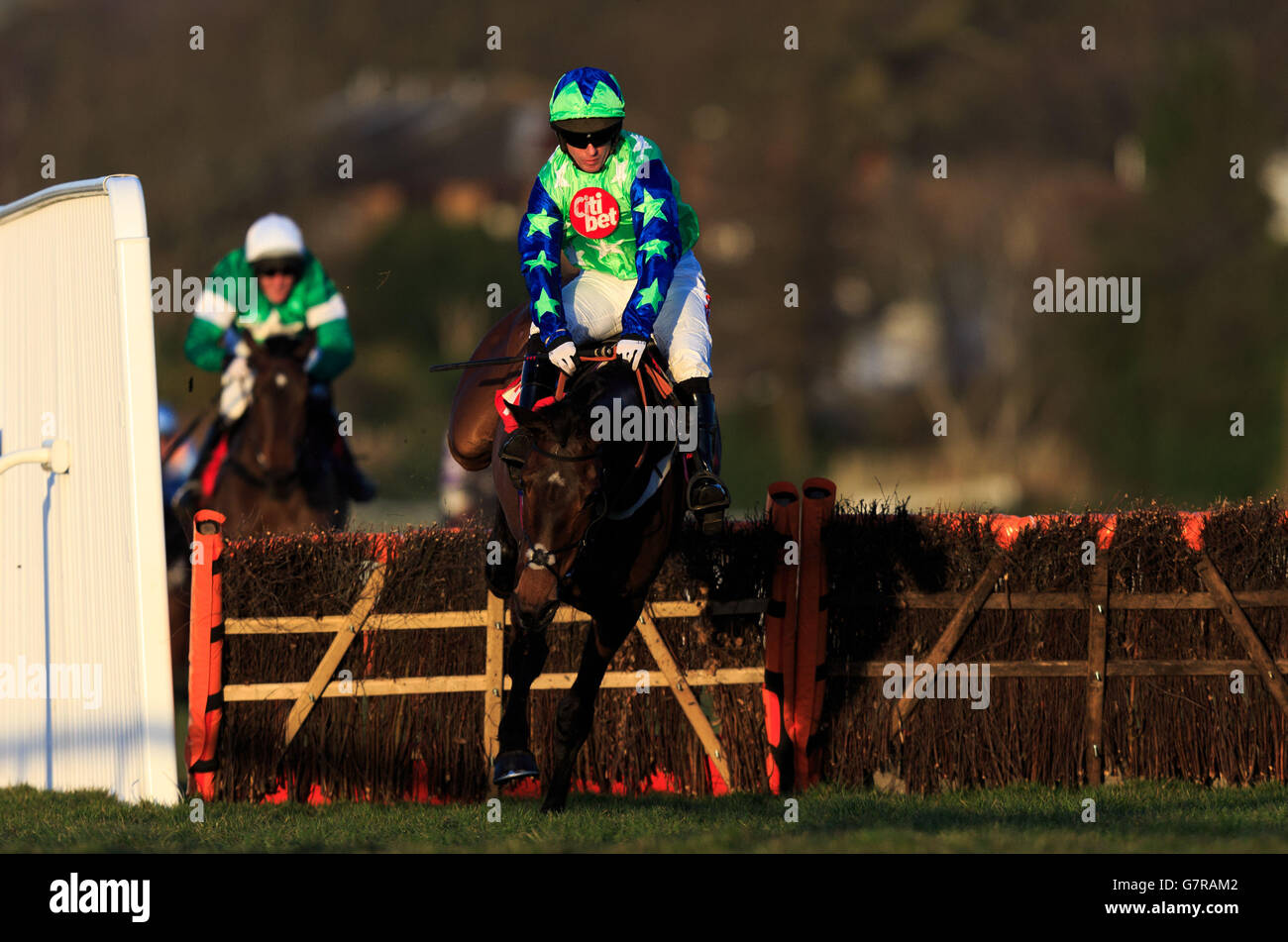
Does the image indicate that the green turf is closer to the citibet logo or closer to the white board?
the white board

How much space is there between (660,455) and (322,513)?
671 centimetres

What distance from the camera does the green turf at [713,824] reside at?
6508 millimetres

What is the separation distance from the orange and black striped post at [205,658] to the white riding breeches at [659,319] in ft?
7.44

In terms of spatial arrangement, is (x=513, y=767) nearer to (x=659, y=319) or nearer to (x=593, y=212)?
(x=659, y=319)

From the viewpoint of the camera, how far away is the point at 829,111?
175 feet

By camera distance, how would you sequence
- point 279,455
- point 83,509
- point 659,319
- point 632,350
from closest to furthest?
1. point 632,350
2. point 659,319
3. point 83,509
4. point 279,455

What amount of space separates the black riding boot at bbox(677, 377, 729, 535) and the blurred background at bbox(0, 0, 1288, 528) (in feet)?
98.8

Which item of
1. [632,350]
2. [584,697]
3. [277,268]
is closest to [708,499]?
[632,350]

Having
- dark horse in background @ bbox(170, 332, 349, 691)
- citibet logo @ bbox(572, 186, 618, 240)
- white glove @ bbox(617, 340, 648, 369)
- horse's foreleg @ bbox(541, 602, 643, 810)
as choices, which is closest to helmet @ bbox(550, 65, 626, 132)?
citibet logo @ bbox(572, 186, 618, 240)

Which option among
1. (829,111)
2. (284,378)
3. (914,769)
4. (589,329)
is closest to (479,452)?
(589,329)

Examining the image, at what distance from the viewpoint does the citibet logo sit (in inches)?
327

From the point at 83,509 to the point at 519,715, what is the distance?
125 inches

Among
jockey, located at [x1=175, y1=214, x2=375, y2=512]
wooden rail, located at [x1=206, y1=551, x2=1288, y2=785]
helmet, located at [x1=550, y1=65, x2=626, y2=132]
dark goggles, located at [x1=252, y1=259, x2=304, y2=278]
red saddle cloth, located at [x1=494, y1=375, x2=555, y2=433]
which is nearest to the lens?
red saddle cloth, located at [x1=494, y1=375, x2=555, y2=433]

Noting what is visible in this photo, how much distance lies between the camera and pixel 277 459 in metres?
13.9
